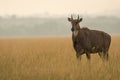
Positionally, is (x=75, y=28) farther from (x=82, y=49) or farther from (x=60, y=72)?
(x=60, y=72)

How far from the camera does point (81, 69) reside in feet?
31.8

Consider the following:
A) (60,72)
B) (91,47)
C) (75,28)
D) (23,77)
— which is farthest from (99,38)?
(23,77)

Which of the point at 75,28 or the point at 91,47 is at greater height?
the point at 75,28

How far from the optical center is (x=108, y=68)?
976 cm

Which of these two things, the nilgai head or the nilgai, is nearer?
the nilgai head

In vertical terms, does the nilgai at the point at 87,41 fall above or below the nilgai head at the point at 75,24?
below

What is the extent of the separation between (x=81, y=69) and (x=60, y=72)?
2.69ft

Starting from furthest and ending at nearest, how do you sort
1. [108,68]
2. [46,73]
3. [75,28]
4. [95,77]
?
[75,28] → [108,68] → [46,73] → [95,77]

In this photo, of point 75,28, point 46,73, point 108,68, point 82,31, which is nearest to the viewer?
point 46,73

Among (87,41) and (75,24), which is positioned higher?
(75,24)

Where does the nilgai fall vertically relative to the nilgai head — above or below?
below

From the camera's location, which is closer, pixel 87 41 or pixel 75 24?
pixel 75 24

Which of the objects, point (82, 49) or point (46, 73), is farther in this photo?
point (82, 49)

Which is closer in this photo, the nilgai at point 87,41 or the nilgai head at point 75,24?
the nilgai head at point 75,24
